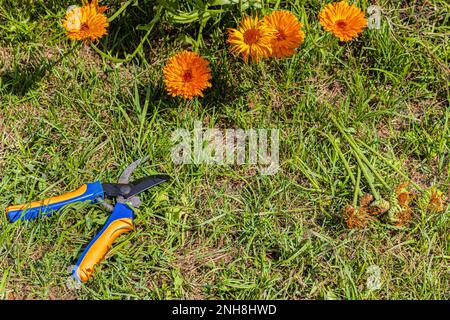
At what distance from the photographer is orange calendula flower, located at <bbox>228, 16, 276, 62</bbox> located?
2156mm

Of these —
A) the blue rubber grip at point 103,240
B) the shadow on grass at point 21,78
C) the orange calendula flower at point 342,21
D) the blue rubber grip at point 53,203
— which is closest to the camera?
the blue rubber grip at point 103,240

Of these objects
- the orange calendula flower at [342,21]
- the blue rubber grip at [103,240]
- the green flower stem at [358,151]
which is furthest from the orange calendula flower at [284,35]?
the blue rubber grip at [103,240]

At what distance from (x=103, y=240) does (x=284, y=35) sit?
911mm

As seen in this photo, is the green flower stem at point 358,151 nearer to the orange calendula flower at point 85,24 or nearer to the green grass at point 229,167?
the green grass at point 229,167

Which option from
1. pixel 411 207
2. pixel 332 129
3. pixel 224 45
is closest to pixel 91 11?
pixel 224 45

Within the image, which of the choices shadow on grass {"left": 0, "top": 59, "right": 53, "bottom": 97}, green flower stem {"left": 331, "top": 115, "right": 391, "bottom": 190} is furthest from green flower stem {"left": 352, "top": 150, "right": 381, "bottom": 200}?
shadow on grass {"left": 0, "top": 59, "right": 53, "bottom": 97}

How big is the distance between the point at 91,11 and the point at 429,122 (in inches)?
51.7

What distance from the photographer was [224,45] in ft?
8.20

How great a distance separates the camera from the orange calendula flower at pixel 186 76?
2.21 meters

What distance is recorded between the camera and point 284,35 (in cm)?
218

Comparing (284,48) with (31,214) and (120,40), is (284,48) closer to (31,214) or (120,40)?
(120,40)

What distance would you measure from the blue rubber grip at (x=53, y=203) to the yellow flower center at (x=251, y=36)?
699mm

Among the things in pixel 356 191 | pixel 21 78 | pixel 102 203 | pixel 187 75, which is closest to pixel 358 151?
pixel 356 191

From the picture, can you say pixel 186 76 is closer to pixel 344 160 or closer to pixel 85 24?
pixel 85 24
